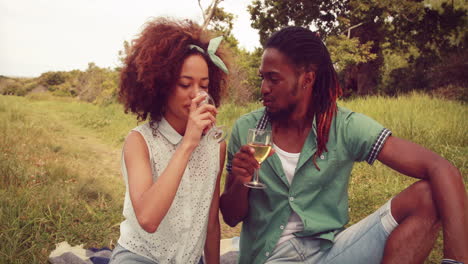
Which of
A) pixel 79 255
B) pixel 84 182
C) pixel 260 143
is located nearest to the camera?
pixel 260 143

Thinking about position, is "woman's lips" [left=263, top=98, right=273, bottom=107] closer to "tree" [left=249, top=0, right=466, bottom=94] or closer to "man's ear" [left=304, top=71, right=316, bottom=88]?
"man's ear" [left=304, top=71, right=316, bottom=88]

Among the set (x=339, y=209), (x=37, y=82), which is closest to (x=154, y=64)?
(x=339, y=209)

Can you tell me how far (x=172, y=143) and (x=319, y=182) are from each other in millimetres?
960

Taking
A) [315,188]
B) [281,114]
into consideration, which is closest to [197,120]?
[281,114]

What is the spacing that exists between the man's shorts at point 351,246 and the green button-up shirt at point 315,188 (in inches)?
2.1

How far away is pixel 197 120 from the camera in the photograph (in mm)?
1976

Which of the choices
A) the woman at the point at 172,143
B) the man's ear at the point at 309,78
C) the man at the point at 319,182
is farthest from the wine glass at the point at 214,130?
the man's ear at the point at 309,78

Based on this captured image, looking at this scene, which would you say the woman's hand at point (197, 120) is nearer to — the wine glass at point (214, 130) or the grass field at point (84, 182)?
the wine glass at point (214, 130)

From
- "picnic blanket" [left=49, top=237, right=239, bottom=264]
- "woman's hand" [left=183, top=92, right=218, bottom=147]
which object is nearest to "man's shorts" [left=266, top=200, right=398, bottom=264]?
"woman's hand" [left=183, top=92, right=218, bottom=147]

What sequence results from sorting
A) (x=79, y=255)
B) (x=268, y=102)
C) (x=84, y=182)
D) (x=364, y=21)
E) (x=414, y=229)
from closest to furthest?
1. (x=414, y=229)
2. (x=268, y=102)
3. (x=79, y=255)
4. (x=84, y=182)
5. (x=364, y=21)

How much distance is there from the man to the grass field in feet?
5.24

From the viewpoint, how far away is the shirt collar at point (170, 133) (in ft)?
7.56

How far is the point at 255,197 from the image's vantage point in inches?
96.2

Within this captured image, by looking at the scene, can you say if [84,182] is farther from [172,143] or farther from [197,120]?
[197,120]
